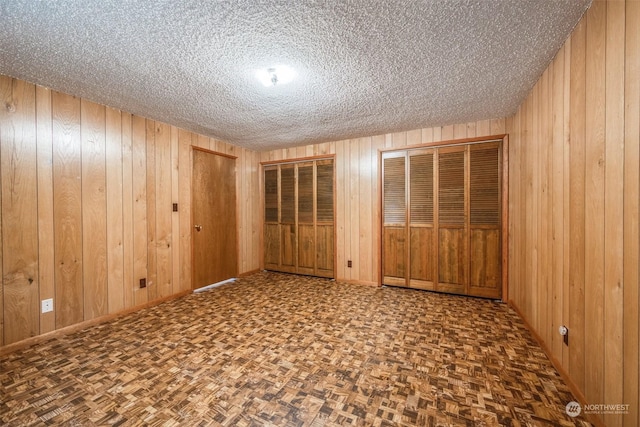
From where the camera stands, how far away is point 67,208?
7.74ft

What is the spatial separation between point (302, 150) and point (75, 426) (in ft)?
12.8

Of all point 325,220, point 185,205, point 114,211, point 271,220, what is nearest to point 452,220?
point 325,220

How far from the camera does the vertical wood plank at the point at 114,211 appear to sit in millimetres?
2652

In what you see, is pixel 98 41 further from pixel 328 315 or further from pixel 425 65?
pixel 328 315

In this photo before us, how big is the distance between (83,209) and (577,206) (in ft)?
13.0

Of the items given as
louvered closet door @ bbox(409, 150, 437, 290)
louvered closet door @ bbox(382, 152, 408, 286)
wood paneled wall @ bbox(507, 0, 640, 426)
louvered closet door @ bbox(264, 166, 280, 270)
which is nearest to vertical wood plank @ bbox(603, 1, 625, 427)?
wood paneled wall @ bbox(507, 0, 640, 426)

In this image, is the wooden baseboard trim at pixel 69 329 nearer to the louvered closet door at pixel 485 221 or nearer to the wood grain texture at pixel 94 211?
the wood grain texture at pixel 94 211

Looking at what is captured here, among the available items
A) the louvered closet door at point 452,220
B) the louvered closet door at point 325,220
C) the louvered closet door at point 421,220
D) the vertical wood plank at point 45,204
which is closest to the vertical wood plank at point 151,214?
the vertical wood plank at point 45,204

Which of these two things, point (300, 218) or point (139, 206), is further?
point (300, 218)

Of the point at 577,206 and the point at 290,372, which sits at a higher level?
the point at 577,206

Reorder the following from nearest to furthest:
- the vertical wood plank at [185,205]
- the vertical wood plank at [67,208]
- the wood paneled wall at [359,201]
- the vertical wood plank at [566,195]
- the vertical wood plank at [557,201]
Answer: the vertical wood plank at [566,195], the vertical wood plank at [557,201], the vertical wood plank at [67,208], the vertical wood plank at [185,205], the wood paneled wall at [359,201]

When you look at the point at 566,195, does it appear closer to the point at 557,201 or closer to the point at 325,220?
the point at 557,201

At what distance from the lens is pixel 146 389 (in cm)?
159

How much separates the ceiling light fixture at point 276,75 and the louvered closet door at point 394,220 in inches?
82.7
